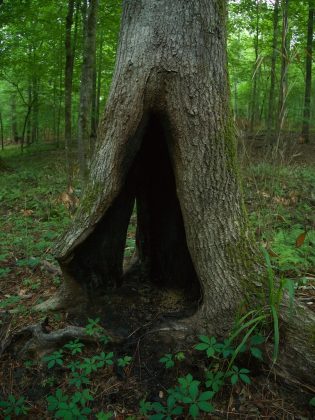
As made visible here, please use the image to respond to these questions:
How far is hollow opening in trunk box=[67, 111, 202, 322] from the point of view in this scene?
3.03m

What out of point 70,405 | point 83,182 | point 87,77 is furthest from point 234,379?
point 87,77

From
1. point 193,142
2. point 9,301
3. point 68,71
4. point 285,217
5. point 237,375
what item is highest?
point 68,71

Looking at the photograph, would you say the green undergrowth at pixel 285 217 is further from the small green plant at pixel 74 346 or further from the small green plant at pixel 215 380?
the small green plant at pixel 74 346

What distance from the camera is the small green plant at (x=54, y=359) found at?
2443 mm

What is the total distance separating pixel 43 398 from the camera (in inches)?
95.8

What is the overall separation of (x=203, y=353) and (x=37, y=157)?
14930 mm

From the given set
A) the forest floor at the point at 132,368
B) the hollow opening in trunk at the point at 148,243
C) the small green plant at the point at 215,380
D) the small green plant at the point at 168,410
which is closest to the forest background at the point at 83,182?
the forest floor at the point at 132,368

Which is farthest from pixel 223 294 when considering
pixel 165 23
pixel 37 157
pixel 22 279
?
pixel 37 157

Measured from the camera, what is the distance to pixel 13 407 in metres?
2.29

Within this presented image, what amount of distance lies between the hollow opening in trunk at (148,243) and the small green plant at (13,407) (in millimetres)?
1017

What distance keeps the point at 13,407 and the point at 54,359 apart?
0.37 metres

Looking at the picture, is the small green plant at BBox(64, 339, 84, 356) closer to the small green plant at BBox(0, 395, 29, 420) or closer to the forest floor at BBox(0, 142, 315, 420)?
the forest floor at BBox(0, 142, 315, 420)

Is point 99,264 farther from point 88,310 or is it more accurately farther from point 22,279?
point 22,279

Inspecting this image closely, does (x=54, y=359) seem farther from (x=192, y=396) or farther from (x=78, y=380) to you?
(x=192, y=396)
